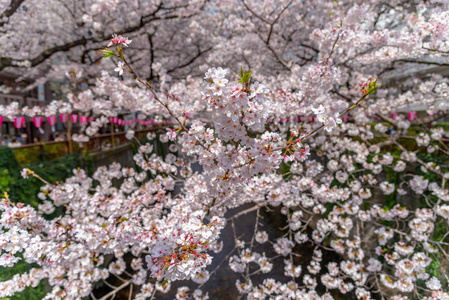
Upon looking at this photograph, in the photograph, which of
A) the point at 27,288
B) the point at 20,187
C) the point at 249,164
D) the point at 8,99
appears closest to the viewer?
the point at 249,164

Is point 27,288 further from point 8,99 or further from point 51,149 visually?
point 8,99

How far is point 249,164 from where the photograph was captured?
2215mm

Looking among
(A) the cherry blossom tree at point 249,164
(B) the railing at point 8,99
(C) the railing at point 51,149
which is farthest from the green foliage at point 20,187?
(B) the railing at point 8,99

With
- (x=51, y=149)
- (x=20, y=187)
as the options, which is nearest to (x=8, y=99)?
(x=51, y=149)

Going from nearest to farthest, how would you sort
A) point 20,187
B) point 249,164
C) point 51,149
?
point 249,164 < point 20,187 < point 51,149

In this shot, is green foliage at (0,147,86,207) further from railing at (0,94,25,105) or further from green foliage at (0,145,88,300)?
railing at (0,94,25,105)

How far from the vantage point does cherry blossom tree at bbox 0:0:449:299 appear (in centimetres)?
219

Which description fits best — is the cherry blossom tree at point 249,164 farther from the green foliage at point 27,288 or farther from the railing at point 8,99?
the railing at point 8,99

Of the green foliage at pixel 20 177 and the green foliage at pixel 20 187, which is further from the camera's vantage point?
the green foliage at pixel 20 177

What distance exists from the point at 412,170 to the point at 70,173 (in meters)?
10.2

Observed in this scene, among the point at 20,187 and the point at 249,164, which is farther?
the point at 20,187

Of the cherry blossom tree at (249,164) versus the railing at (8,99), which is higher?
the cherry blossom tree at (249,164)

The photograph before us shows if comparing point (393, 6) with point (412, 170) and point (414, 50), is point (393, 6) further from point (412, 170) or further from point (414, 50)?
point (412, 170)

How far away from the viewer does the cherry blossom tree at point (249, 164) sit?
2.19 meters
